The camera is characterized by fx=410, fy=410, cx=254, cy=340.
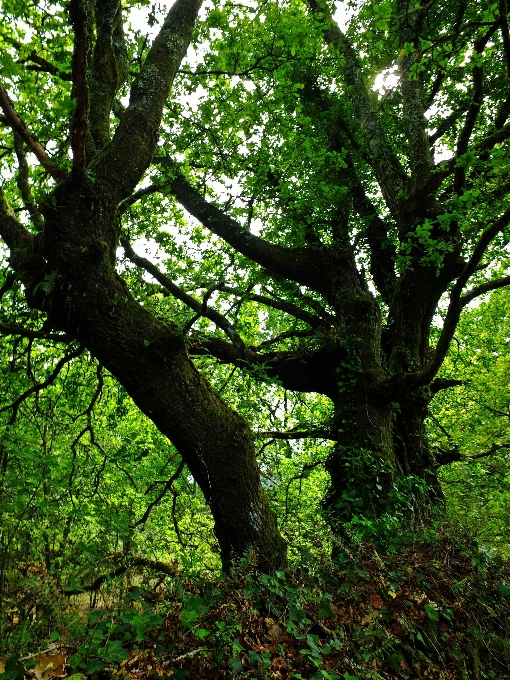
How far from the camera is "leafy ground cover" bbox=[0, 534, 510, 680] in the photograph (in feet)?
6.48

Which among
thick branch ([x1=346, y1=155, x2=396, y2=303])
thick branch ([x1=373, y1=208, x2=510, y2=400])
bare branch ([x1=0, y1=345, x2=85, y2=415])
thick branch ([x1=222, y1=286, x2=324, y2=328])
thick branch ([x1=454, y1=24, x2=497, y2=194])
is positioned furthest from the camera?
thick branch ([x1=346, y1=155, x2=396, y2=303])

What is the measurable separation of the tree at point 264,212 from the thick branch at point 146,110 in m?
0.03

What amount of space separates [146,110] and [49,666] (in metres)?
4.93

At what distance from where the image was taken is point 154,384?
3854mm

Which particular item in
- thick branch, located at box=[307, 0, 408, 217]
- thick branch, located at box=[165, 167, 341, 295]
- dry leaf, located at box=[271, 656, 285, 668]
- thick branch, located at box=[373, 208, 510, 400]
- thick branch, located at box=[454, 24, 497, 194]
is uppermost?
thick branch, located at box=[307, 0, 408, 217]

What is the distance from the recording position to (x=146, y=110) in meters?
4.63

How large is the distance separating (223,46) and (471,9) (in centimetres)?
386

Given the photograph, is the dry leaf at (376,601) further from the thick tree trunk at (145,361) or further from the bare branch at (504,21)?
the bare branch at (504,21)

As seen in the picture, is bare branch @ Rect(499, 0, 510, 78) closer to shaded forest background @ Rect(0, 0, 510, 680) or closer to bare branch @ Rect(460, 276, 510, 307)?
shaded forest background @ Rect(0, 0, 510, 680)

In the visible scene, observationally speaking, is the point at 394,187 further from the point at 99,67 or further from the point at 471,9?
the point at 99,67

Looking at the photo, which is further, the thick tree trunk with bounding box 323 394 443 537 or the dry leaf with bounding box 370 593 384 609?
the thick tree trunk with bounding box 323 394 443 537

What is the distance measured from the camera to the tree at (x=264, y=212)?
12.7ft

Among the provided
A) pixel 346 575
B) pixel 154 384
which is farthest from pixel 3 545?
pixel 346 575

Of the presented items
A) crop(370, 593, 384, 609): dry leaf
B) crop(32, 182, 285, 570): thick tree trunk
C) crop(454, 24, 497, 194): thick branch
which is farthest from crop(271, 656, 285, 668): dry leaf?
crop(454, 24, 497, 194): thick branch
